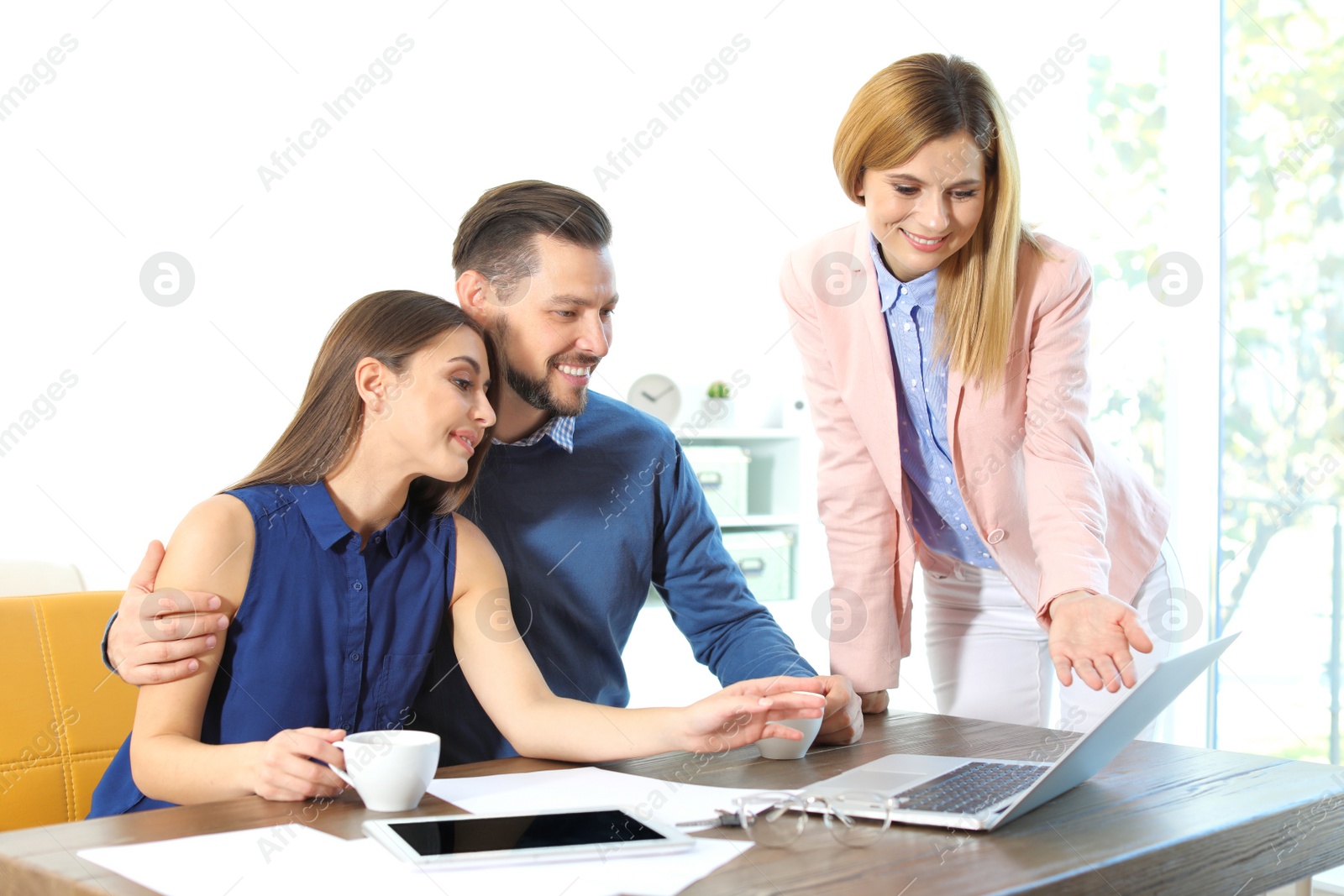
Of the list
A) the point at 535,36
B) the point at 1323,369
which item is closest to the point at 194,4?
the point at 535,36

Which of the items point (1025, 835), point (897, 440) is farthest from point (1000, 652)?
point (1025, 835)

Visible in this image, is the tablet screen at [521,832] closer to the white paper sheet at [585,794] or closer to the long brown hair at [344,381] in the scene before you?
the white paper sheet at [585,794]

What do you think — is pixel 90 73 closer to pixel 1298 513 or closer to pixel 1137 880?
pixel 1137 880

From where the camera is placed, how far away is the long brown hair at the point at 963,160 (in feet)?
4.83

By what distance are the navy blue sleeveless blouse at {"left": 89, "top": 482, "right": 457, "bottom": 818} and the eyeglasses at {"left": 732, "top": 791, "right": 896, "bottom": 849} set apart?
0.56 metres

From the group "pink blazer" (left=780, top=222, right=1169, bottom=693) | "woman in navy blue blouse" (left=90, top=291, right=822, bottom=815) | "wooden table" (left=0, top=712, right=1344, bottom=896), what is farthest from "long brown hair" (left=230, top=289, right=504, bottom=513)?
"pink blazer" (left=780, top=222, right=1169, bottom=693)

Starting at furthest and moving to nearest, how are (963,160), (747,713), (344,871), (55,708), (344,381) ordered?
(963,160)
(344,381)
(55,708)
(747,713)
(344,871)

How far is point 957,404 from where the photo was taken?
62.8 inches

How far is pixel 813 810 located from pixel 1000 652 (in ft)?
3.09

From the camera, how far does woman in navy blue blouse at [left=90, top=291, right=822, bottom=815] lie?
1140mm

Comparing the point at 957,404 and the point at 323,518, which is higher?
the point at 957,404

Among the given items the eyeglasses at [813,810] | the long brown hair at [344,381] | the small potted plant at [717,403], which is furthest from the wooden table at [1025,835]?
the small potted plant at [717,403]

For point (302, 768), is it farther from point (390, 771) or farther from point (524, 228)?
point (524, 228)

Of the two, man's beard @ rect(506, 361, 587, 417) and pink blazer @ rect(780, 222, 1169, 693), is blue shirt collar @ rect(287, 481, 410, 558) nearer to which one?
man's beard @ rect(506, 361, 587, 417)
